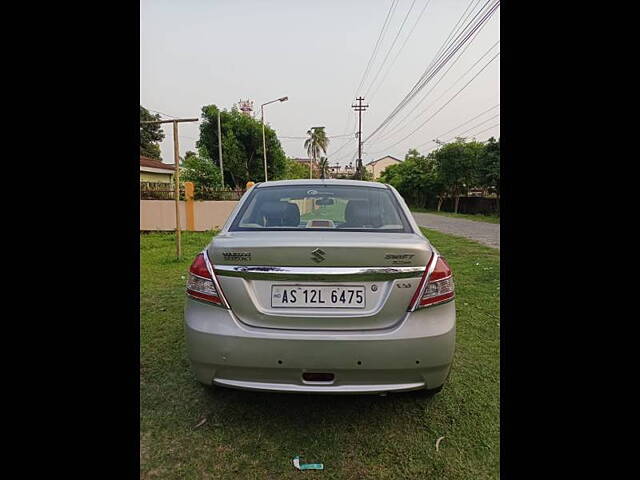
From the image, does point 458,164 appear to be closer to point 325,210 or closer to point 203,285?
point 325,210

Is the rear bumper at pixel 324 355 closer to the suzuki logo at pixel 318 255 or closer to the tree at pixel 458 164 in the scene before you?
the suzuki logo at pixel 318 255

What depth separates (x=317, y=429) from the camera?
6.89ft

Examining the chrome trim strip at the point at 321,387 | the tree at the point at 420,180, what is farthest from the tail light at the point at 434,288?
the tree at the point at 420,180

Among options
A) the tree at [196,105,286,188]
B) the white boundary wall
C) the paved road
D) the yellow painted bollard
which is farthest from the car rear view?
the tree at [196,105,286,188]

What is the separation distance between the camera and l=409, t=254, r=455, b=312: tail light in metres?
1.86

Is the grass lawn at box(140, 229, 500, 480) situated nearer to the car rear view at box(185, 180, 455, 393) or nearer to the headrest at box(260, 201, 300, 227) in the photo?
the car rear view at box(185, 180, 455, 393)

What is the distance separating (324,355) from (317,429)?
0.62m

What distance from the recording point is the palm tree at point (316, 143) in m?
65.8

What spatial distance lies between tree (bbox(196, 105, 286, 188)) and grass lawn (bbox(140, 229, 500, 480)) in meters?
24.2

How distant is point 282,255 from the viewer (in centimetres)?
183

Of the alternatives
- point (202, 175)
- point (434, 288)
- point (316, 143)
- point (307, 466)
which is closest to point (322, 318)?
point (434, 288)

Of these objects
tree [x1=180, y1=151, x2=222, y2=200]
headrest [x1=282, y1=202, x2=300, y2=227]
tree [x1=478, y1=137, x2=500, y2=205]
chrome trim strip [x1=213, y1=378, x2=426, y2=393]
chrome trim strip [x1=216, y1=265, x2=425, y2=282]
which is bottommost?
chrome trim strip [x1=213, y1=378, x2=426, y2=393]
